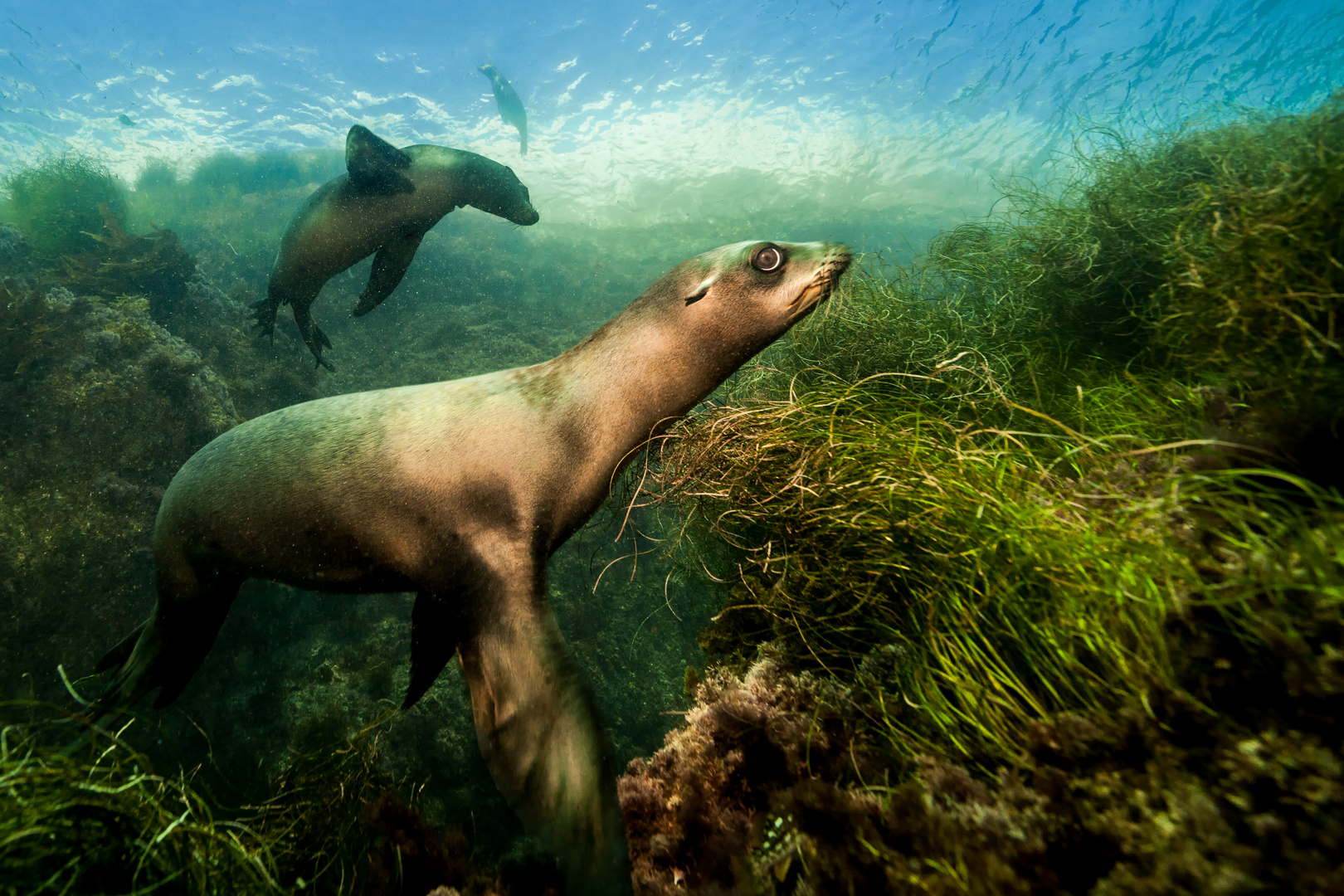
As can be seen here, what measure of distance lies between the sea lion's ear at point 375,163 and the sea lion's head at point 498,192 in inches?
26.2

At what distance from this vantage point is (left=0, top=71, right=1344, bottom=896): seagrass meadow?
817mm

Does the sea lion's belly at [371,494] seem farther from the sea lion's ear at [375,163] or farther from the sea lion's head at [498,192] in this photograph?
the sea lion's head at [498,192]

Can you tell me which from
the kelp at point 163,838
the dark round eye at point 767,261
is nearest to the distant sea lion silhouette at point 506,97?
the dark round eye at point 767,261

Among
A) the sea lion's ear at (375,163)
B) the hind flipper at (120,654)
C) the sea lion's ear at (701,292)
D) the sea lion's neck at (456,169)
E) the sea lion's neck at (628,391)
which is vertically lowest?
the hind flipper at (120,654)

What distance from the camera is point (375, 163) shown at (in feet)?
14.4

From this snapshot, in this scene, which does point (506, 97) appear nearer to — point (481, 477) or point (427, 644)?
point (481, 477)

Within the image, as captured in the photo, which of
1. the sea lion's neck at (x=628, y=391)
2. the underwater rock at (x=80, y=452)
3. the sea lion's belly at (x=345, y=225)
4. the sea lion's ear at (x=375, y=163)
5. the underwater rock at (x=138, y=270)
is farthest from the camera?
the underwater rock at (x=138, y=270)

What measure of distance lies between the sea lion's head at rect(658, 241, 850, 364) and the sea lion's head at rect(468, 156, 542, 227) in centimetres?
385

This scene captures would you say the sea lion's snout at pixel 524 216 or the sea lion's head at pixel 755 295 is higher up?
the sea lion's snout at pixel 524 216

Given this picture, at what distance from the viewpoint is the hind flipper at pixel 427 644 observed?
6.51 ft

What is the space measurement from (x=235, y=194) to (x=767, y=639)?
25.3m

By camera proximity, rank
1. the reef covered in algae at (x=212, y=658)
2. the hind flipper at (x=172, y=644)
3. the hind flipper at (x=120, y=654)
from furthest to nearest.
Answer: the hind flipper at (x=120, y=654) < the hind flipper at (x=172, y=644) < the reef covered in algae at (x=212, y=658)

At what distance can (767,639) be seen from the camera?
2070 millimetres

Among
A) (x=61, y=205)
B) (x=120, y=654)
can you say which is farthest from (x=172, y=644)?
(x=61, y=205)
